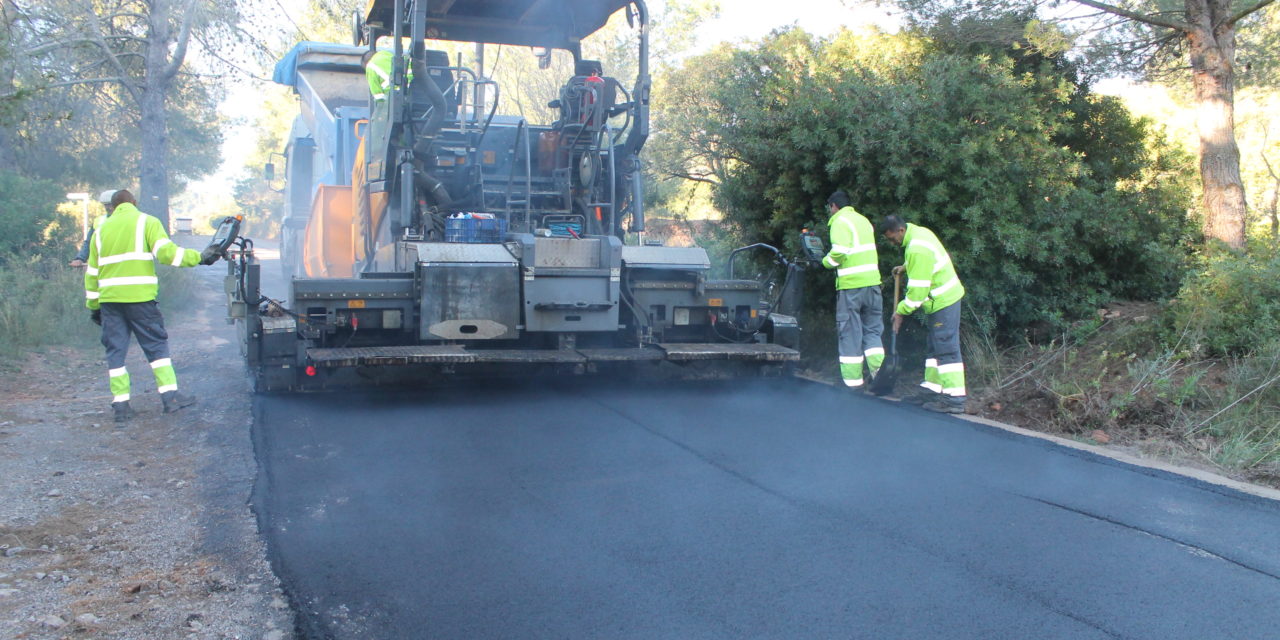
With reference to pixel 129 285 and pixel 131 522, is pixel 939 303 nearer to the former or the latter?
pixel 131 522

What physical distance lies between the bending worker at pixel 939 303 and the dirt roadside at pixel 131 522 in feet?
15.0

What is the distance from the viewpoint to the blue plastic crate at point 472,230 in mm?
7355

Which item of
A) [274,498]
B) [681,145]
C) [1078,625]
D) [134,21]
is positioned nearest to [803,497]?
[1078,625]

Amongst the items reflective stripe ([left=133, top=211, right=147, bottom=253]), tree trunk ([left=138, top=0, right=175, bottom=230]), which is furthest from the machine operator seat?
tree trunk ([left=138, top=0, right=175, bottom=230])

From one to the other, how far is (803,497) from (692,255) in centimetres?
328

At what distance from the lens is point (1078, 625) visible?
128 inches

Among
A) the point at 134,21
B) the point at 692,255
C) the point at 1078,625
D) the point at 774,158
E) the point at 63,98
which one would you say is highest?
the point at 134,21

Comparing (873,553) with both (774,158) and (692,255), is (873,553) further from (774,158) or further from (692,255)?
(774,158)

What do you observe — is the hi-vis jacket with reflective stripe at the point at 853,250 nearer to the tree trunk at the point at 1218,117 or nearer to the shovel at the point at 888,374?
the shovel at the point at 888,374

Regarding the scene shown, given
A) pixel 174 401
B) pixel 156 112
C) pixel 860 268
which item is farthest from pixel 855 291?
pixel 156 112

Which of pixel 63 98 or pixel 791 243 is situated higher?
pixel 63 98

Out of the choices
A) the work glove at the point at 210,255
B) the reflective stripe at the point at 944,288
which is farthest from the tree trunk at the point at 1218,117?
the work glove at the point at 210,255

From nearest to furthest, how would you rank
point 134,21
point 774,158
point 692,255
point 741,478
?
point 741,478 < point 692,255 < point 774,158 < point 134,21

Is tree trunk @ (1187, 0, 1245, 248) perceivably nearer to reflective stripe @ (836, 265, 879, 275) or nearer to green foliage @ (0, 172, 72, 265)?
reflective stripe @ (836, 265, 879, 275)
